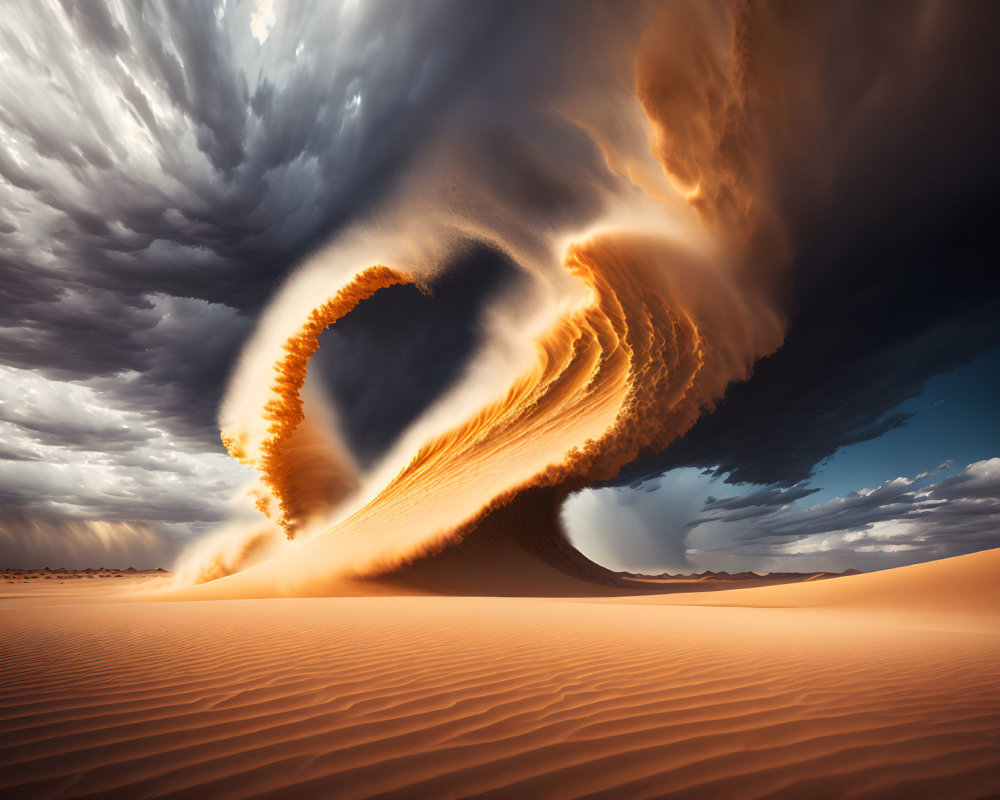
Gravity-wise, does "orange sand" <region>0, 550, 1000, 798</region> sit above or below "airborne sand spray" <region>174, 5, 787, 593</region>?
below

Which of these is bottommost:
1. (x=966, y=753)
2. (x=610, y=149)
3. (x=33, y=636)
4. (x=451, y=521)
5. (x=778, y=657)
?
(x=966, y=753)

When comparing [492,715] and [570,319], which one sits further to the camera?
[570,319]

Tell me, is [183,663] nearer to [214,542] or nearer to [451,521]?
[451,521]

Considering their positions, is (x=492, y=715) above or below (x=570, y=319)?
below

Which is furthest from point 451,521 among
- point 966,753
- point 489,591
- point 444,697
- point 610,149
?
point 966,753
